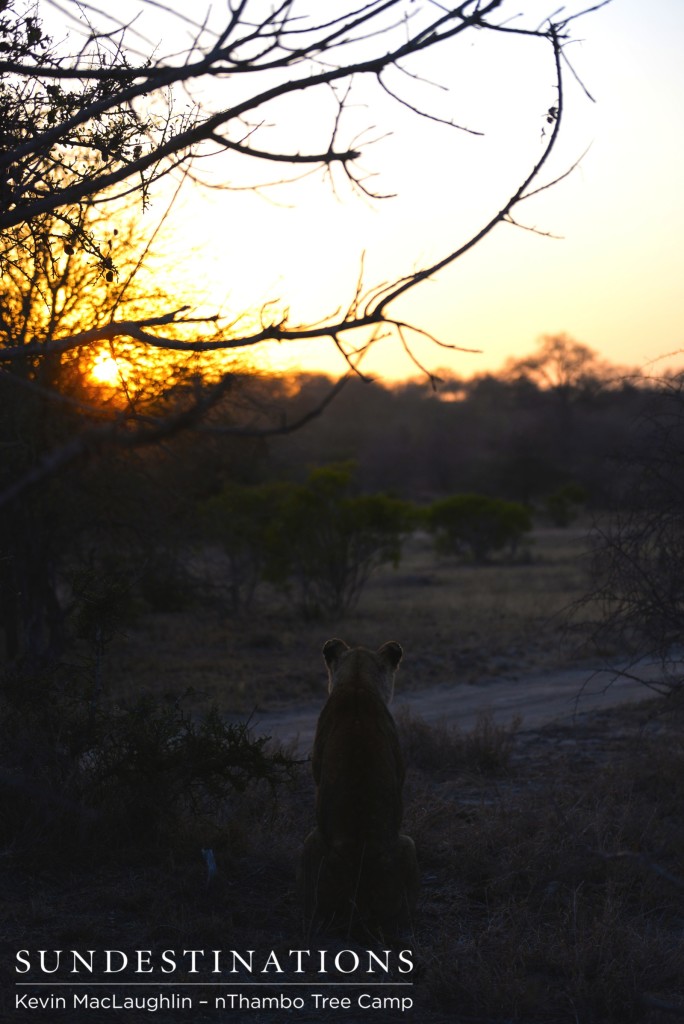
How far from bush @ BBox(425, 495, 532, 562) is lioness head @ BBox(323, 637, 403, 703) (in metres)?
27.2

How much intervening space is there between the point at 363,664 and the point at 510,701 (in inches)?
318

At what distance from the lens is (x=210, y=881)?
5562 mm

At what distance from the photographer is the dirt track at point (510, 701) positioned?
11.6 meters

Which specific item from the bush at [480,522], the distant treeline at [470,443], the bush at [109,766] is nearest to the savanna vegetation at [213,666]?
the bush at [109,766]

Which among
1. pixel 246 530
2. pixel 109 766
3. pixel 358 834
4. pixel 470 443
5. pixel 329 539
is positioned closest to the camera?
pixel 358 834

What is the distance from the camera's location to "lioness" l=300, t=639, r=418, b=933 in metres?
4.79

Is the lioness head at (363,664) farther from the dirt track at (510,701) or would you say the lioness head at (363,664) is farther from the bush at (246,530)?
the bush at (246,530)

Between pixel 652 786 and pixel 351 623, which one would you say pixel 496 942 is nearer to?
pixel 652 786

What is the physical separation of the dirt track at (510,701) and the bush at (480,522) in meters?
17.7

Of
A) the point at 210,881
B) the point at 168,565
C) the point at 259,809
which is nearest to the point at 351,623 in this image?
the point at 168,565

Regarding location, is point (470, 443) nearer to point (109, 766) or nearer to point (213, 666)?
point (213, 666)

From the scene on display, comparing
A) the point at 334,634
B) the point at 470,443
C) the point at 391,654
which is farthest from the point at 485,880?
the point at 470,443

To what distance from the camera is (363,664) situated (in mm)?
5410

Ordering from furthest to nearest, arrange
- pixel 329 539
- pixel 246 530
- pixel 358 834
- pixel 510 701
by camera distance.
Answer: pixel 329 539
pixel 246 530
pixel 510 701
pixel 358 834
